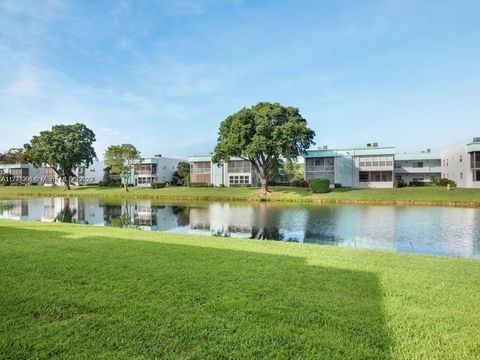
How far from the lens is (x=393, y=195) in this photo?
38.9m

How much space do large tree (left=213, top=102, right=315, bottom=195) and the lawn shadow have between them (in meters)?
33.8

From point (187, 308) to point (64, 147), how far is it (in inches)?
2505

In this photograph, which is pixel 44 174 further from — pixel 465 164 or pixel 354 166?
pixel 465 164

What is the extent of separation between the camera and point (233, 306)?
4.63 m

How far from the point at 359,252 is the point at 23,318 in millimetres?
7626

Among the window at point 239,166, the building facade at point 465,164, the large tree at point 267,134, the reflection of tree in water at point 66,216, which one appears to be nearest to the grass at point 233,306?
the reflection of tree in water at point 66,216

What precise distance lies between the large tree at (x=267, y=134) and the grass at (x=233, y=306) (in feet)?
109

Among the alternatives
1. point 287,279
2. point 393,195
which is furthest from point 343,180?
point 287,279

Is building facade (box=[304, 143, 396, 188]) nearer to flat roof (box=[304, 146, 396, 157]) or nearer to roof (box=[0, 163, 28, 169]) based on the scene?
flat roof (box=[304, 146, 396, 157])

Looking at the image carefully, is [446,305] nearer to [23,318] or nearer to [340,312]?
[340,312]

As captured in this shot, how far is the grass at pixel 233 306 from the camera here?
11.6ft

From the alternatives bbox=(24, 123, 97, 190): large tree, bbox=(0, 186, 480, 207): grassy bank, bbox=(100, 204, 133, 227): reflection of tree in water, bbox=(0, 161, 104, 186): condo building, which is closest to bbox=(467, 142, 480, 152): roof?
bbox=(0, 186, 480, 207): grassy bank

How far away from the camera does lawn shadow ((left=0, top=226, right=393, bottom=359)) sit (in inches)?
139

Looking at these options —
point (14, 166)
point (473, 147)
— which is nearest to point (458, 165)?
point (473, 147)
